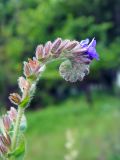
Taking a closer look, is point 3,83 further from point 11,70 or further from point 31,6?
point 31,6

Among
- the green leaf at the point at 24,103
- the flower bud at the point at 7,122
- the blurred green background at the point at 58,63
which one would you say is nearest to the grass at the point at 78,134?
the blurred green background at the point at 58,63

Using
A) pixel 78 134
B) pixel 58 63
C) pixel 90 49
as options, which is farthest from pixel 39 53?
pixel 78 134

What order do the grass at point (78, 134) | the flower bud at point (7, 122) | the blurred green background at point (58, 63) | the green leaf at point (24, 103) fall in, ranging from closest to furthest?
the green leaf at point (24, 103)
the flower bud at point (7, 122)
the grass at point (78, 134)
the blurred green background at point (58, 63)

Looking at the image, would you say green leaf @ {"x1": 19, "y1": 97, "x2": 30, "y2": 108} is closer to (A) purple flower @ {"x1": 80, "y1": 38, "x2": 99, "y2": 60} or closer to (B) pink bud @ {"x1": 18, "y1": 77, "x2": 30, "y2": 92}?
(B) pink bud @ {"x1": 18, "y1": 77, "x2": 30, "y2": 92}

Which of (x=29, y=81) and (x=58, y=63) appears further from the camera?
(x=58, y=63)

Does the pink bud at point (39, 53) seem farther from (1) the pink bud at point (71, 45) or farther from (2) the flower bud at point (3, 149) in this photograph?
(2) the flower bud at point (3, 149)

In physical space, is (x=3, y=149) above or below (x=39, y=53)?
below

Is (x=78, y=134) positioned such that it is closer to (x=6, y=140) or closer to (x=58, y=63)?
(x=58, y=63)
